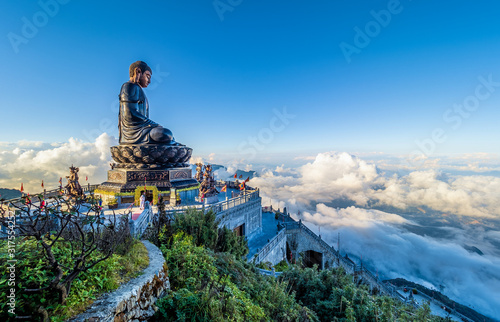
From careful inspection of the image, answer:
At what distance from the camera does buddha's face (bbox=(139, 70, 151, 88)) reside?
20516mm

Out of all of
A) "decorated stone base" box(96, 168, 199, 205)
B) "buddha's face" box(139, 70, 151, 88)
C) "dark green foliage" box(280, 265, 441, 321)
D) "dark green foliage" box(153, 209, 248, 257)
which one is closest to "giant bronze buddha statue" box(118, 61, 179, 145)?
"buddha's face" box(139, 70, 151, 88)

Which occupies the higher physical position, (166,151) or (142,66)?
(142,66)

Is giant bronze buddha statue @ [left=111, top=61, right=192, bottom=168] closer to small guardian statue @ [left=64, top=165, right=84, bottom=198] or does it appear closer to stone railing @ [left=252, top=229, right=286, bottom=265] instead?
small guardian statue @ [left=64, top=165, right=84, bottom=198]

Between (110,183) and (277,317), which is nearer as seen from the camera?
(277,317)

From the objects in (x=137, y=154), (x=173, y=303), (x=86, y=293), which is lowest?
(x=173, y=303)

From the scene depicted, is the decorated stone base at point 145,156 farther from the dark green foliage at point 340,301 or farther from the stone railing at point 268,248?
the dark green foliage at point 340,301

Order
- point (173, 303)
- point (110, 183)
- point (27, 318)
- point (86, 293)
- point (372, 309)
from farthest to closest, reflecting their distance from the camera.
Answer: point (110, 183)
point (372, 309)
point (173, 303)
point (86, 293)
point (27, 318)

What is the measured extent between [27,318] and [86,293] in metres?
0.64

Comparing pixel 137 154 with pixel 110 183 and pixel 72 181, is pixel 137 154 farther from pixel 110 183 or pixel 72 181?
pixel 72 181

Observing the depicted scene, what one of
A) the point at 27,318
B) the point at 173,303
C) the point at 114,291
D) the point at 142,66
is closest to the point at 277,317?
the point at 173,303

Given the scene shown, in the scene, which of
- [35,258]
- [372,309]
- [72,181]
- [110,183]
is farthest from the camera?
[110,183]

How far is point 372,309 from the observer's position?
23.4 ft

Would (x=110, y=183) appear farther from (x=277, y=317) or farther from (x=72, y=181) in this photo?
(x=277, y=317)

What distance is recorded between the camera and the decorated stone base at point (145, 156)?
Answer: 1816 centimetres
